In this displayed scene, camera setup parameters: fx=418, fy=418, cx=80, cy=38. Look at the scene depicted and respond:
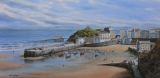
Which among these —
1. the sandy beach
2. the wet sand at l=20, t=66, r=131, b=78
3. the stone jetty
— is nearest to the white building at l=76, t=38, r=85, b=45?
the stone jetty

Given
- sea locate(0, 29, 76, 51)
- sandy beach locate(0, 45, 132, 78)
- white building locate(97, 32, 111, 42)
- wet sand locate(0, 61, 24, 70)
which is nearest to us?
sandy beach locate(0, 45, 132, 78)

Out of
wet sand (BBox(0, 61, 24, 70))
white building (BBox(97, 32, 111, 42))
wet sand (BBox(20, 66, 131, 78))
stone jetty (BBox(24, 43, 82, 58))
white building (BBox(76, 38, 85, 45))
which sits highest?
white building (BBox(97, 32, 111, 42))

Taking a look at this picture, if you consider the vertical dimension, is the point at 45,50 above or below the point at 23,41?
below

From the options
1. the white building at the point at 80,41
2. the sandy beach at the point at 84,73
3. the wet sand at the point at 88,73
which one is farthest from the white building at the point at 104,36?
the wet sand at the point at 88,73

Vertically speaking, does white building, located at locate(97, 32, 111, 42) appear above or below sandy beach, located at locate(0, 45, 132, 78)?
above

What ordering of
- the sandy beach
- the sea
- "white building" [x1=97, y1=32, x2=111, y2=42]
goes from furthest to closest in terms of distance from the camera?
"white building" [x1=97, y1=32, x2=111, y2=42] < the sea < the sandy beach

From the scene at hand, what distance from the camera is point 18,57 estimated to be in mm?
49656

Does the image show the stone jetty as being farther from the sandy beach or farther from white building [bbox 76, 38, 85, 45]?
the sandy beach

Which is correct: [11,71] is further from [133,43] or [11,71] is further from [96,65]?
[133,43]

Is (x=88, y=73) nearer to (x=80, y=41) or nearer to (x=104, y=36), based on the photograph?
(x=80, y=41)

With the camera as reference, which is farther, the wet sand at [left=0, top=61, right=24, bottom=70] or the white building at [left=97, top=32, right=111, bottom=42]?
the white building at [left=97, top=32, right=111, bottom=42]

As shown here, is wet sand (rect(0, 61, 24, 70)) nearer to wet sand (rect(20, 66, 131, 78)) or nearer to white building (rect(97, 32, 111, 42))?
wet sand (rect(20, 66, 131, 78))

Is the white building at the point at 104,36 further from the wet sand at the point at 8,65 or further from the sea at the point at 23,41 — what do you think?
the wet sand at the point at 8,65

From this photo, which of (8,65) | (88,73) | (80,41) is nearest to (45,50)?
(80,41)
